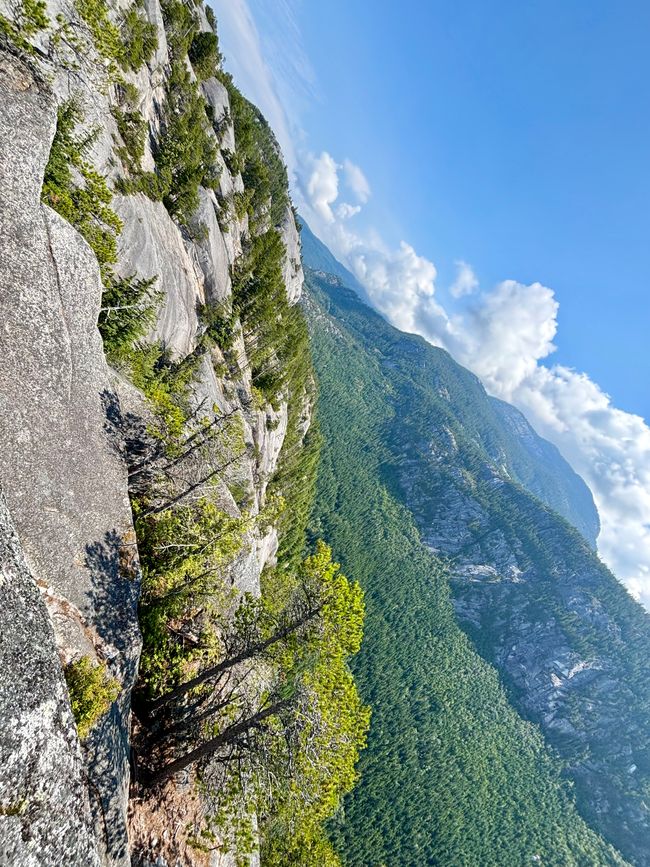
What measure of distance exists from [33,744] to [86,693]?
3.50 meters

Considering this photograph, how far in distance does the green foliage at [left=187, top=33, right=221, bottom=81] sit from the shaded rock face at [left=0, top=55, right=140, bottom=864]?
50828 mm

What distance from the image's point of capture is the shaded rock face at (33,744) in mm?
7371

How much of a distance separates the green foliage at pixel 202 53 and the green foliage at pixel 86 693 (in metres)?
66.6

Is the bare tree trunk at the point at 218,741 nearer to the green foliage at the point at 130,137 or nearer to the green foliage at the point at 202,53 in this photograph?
the green foliage at the point at 130,137

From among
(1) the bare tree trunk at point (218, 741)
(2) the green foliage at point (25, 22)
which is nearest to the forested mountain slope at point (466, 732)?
(1) the bare tree trunk at point (218, 741)

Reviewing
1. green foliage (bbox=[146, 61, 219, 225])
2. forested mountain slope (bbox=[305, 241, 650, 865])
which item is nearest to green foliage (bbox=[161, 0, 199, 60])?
green foliage (bbox=[146, 61, 219, 225])

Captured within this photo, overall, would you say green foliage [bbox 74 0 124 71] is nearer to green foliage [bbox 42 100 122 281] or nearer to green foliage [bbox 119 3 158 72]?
green foliage [bbox 42 100 122 281]

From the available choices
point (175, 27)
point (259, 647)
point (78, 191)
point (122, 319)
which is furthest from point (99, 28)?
point (259, 647)

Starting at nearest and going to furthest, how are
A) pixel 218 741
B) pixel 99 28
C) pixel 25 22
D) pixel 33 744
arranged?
pixel 33 744
pixel 218 741
pixel 25 22
pixel 99 28

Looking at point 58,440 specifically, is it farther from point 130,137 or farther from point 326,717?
point 130,137

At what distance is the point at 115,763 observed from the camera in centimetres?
1244

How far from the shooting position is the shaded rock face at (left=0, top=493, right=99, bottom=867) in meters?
7.37

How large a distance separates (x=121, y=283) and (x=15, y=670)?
22979mm

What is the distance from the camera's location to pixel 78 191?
2022 centimetres
